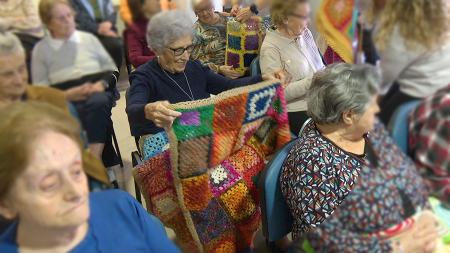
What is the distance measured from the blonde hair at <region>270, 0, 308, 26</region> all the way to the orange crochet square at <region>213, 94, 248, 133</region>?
25 centimetres

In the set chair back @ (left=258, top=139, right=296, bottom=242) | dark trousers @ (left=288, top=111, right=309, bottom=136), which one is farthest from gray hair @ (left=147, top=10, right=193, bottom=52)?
chair back @ (left=258, top=139, right=296, bottom=242)

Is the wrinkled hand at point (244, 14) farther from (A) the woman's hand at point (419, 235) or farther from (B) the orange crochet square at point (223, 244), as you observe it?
(B) the orange crochet square at point (223, 244)

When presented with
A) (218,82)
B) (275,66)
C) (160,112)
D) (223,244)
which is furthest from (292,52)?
(223,244)

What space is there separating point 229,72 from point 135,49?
42cm

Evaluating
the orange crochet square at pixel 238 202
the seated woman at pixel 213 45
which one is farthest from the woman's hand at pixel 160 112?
the orange crochet square at pixel 238 202

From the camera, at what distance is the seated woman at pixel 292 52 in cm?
61

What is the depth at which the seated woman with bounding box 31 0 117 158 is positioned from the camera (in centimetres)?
48

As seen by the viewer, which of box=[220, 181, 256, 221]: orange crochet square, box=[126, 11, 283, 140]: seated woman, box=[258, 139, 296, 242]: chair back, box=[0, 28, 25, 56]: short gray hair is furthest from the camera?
box=[220, 181, 256, 221]: orange crochet square

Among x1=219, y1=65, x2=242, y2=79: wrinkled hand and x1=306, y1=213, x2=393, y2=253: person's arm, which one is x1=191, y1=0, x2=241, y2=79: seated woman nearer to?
x1=219, y1=65, x2=242, y2=79: wrinkled hand

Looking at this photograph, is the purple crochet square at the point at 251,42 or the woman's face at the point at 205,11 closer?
the woman's face at the point at 205,11

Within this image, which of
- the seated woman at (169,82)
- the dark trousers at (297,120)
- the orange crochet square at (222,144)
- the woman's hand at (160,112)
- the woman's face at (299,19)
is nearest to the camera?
the woman's face at (299,19)

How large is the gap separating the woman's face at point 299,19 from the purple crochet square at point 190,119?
0.28 m

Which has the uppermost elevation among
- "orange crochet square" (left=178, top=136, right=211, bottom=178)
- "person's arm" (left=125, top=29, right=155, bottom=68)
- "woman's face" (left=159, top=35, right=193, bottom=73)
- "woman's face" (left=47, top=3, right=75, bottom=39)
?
"woman's face" (left=47, top=3, right=75, bottom=39)

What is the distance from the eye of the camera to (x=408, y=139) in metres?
0.54
